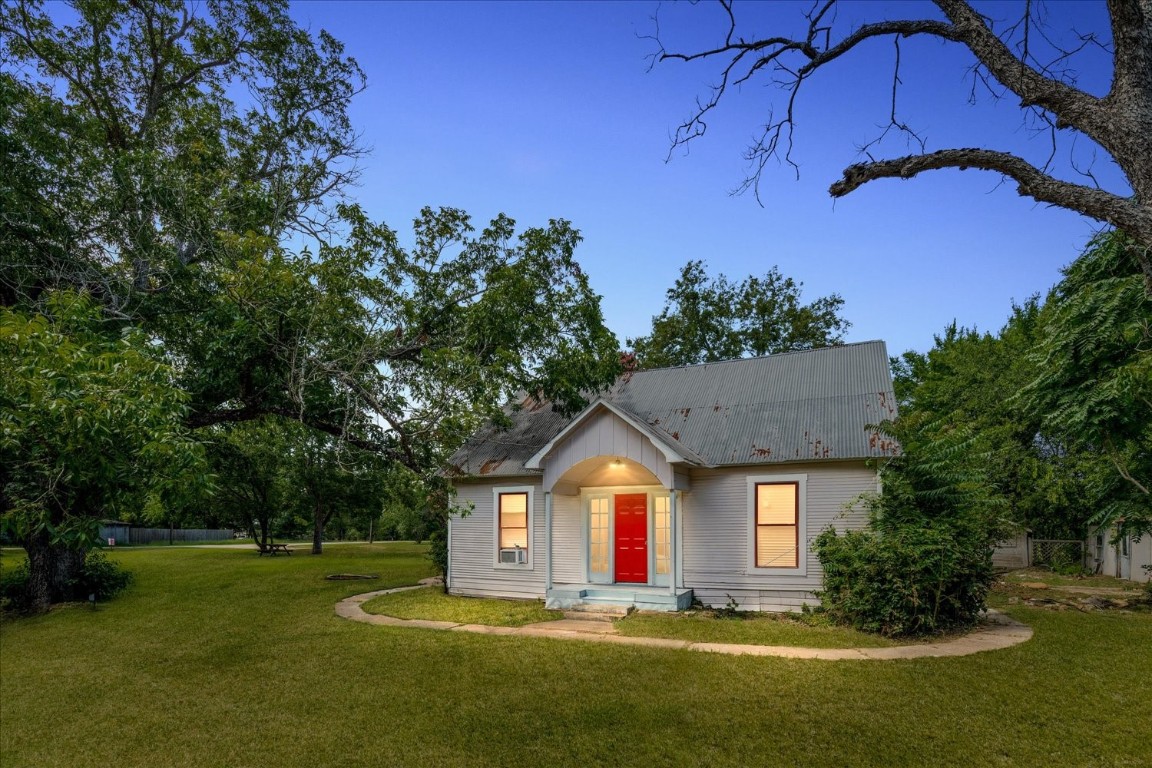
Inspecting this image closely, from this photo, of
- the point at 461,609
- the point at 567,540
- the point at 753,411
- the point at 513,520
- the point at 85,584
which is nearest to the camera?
the point at 461,609

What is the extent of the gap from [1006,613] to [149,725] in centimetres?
1373

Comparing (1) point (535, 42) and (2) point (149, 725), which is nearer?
(2) point (149, 725)

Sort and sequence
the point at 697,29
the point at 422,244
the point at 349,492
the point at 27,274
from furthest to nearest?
the point at 349,492 < the point at 422,244 < the point at 27,274 < the point at 697,29

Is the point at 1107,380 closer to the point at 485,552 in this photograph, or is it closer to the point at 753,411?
the point at 753,411

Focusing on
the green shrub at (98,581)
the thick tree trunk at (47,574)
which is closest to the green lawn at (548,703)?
the thick tree trunk at (47,574)

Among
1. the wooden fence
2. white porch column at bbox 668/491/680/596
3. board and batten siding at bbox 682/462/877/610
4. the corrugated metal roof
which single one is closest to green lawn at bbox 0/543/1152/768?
white porch column at bbox 668/491/680/596

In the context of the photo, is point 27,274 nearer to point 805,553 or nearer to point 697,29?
point 697,29

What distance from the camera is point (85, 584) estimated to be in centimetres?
1520

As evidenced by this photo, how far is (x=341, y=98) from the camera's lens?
14141mm

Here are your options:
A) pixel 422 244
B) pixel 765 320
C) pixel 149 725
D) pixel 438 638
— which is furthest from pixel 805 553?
pixel 765 320

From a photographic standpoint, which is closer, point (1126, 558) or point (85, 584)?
point (85, 584)

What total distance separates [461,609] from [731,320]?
2131 centimetres

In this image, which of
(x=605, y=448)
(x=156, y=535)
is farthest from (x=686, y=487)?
(x=156, y=535)

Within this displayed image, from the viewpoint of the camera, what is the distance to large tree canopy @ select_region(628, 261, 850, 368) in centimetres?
2909
